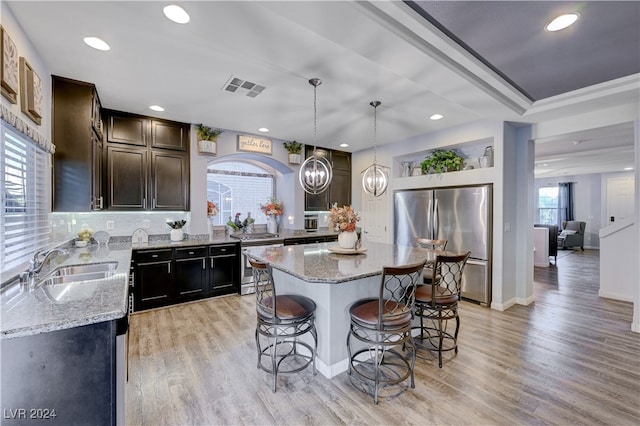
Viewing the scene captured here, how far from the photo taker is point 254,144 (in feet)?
16.8

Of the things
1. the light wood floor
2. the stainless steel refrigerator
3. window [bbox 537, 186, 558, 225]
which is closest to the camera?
the light wood floor

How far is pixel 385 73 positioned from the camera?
2777mm

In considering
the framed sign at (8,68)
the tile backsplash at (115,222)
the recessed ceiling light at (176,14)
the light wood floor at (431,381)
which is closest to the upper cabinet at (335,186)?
the tile backsplash at (115,222)

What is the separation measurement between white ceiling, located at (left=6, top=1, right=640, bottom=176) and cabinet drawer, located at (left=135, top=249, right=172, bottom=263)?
1.96 meters

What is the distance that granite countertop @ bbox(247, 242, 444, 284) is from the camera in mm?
2094

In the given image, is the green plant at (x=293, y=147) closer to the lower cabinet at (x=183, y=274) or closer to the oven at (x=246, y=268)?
the oven at (x=246, y=268)

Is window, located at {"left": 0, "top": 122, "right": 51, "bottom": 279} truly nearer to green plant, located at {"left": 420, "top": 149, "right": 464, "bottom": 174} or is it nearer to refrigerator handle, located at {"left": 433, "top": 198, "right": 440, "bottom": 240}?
refrigerator handle, located at {"left": 433, "top": 198, "right": 440, "bottom": 240}

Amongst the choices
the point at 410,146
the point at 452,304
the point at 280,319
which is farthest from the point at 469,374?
the point at 410,146

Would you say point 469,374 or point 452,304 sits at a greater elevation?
point 452,304

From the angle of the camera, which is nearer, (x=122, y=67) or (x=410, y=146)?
(x=122, y=67)

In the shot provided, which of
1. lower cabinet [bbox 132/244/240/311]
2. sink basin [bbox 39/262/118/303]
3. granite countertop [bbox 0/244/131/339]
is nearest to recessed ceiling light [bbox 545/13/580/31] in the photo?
A: granite countertop [bbox 0/244/131/339]

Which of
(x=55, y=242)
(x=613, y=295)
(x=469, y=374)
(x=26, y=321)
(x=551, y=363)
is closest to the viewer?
(x=26, y=321)

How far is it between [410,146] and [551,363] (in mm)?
3774

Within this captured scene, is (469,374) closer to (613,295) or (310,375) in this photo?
(310,375)
